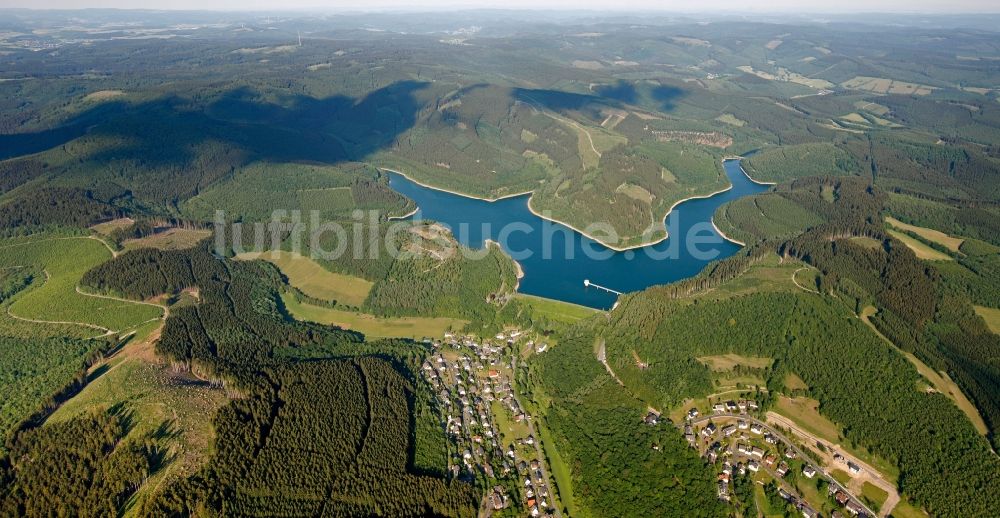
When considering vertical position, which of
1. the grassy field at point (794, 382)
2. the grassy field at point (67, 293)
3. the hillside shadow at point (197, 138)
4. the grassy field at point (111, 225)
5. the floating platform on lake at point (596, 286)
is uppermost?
the hillside shadow at point (197, 138)

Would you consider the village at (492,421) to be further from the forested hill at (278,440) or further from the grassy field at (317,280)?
the grassy field at (317,280)

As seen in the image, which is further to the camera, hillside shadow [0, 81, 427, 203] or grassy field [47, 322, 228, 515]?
hillside shadow [0, 81, 427, 203]

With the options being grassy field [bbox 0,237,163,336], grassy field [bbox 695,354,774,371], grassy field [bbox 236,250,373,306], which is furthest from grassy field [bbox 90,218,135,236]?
grassy field [bbox 695,354,774,371]

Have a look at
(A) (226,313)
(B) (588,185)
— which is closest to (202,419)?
(A) (226,313)

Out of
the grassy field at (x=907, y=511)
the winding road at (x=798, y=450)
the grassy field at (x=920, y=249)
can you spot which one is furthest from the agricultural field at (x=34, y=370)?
the grassy field at (x=920, y=249)

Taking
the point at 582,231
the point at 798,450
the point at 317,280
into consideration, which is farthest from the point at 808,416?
the point at 317,280

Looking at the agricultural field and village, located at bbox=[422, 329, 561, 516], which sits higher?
the agricultural field

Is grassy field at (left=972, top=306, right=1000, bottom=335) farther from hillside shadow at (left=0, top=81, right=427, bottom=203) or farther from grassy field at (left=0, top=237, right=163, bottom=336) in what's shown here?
hillside shadow at (left=0, top=81, right=427, bottom=203)

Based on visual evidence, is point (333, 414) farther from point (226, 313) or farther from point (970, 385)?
point (970, 385)
